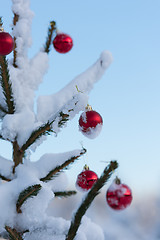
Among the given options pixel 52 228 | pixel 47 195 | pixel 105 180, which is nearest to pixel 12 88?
pixel 47 195

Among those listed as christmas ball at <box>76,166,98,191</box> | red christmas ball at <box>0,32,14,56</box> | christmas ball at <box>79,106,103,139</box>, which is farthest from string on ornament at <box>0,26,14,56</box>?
christmas ball at <box>76,166,98,191</box>

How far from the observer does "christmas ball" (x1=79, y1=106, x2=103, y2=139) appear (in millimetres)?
2049

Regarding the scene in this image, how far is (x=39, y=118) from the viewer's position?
2912mm

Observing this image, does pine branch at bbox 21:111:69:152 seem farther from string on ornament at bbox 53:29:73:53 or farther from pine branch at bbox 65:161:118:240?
string on ornament at bbox 53:29:73:53

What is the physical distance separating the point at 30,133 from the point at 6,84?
0.49 meters

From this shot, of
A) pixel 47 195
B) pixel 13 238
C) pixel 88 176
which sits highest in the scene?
pixel 88 176

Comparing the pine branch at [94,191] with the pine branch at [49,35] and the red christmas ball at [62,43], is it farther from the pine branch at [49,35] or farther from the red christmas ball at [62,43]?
the pine branch at [49,35]

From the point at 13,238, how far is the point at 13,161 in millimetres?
848

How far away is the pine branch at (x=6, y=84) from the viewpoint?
2383 mm

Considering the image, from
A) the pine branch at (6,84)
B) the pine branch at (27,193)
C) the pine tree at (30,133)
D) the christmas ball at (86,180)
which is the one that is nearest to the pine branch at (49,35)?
the pine tree at (30,133)

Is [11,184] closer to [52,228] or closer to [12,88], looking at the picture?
[52,228]

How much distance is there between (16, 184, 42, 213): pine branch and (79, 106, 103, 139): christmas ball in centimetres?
51

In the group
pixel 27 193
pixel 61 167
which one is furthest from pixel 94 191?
pixel 61 167

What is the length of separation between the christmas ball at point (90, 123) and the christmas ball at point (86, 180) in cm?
47
